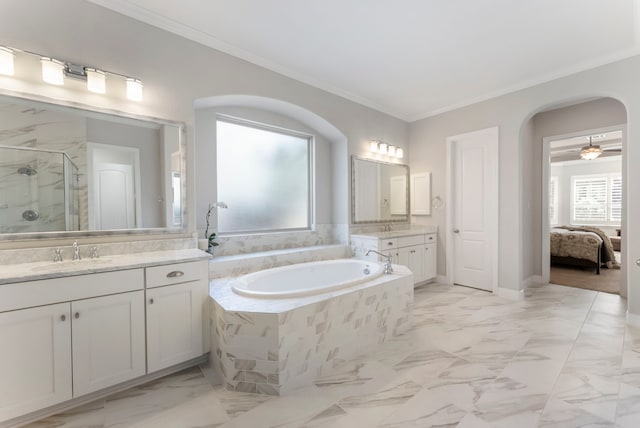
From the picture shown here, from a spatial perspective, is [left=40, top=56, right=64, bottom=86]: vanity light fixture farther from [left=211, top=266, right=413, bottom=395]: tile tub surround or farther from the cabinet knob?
[left=211, top=266, right=413, bottom=395]: tile tub surround

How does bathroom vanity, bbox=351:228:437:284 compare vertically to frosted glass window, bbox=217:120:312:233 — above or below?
below

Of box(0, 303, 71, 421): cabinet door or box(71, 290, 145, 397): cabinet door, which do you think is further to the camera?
box(71, 290, 145, 397): cabinet door

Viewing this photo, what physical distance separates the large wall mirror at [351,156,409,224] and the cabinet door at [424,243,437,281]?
65cm

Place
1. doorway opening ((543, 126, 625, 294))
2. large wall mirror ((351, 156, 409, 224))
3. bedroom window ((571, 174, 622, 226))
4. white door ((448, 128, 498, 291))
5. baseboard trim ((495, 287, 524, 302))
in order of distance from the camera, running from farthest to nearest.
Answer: bedroom window ((571, 174, 622, 226))
doorway opening ((543, 126, 625, 294))
large wall mirror ((351, 156, 409, 224))
white door ((448, 128, 498, 291))
baseboard trim ((495, 287, 524, 302))

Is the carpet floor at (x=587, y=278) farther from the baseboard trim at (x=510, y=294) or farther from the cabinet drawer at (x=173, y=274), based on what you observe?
the cabinet drawer at (x=173, y=274)

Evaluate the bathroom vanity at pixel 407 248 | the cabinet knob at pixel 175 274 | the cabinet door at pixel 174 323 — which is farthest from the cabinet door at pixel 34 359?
the bathroom vanity at pixel 407 248

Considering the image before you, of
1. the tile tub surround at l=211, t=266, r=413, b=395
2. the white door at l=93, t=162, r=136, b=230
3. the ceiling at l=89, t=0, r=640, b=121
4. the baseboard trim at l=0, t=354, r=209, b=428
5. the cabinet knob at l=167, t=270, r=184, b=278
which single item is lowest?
the baseboard trim at l=0, t=354, r=209, b=428

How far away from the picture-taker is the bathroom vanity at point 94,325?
1525 mm

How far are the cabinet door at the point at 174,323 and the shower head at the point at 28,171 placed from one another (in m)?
1.12

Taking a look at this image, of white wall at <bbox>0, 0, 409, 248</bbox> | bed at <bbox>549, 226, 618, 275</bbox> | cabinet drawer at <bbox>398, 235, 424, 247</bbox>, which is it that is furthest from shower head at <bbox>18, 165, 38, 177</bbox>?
bed at <bbox>549, 226, 618, 275</bbox>

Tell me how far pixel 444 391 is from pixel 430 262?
108 inches

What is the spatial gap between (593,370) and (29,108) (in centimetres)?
441

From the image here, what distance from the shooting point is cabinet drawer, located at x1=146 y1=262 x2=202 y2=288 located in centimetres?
193

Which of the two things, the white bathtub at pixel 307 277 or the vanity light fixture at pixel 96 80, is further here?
the white bathtub at pixel 307 277
